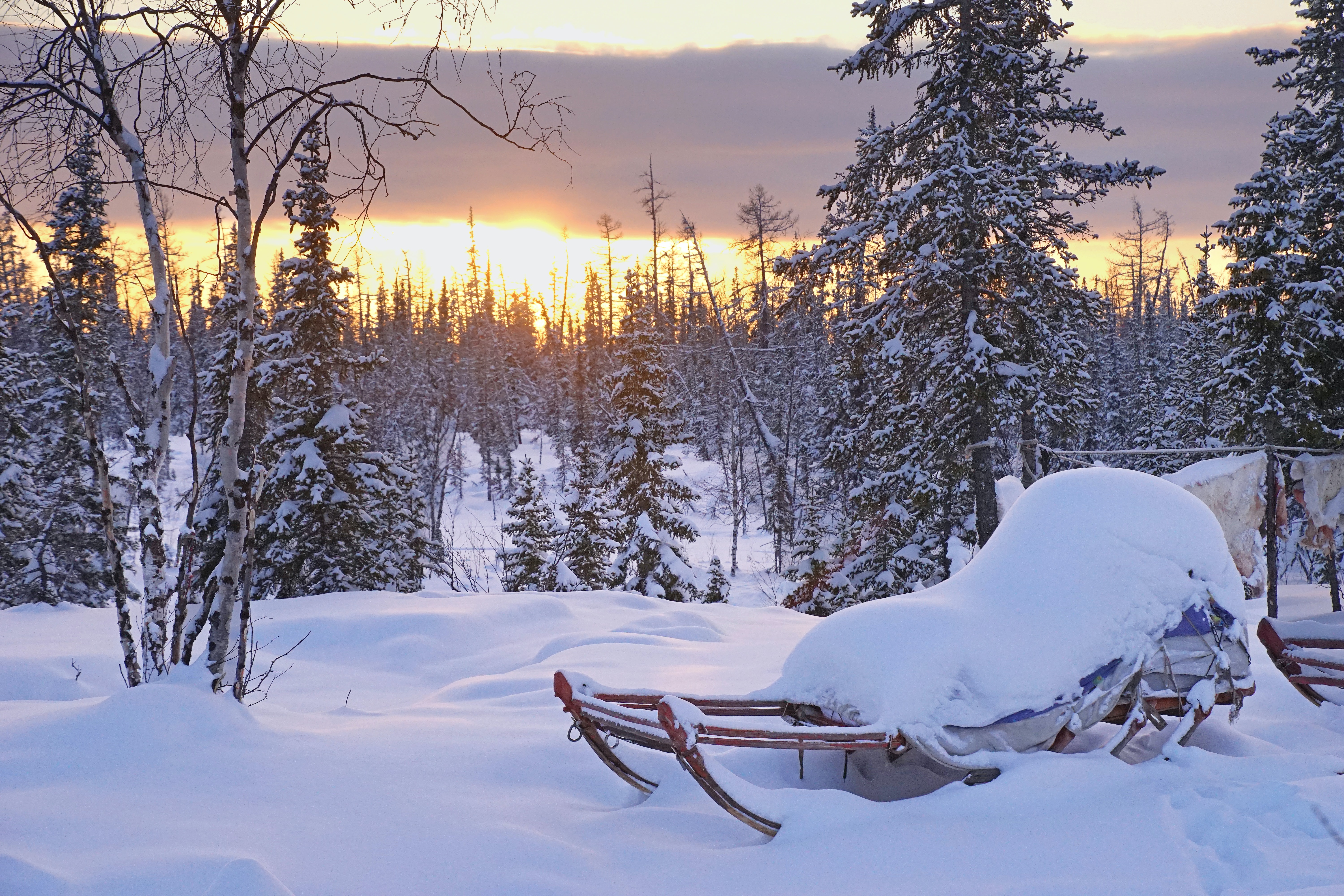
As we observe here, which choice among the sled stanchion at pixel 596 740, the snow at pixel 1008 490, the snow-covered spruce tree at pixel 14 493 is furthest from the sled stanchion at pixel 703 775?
the snow-covered spruce tree at pixel 14 493

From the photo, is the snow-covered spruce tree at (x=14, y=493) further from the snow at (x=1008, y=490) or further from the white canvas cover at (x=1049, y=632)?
the white canvas cover at (x=1049, y=632)

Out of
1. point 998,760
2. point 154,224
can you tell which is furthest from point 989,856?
point 154,224

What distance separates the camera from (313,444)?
18078 millimetres

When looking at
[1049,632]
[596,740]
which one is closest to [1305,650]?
[1049,632]

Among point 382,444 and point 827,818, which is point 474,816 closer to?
point 827,818

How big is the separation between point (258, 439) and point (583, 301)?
5168 cm

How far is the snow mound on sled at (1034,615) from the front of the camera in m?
4.11

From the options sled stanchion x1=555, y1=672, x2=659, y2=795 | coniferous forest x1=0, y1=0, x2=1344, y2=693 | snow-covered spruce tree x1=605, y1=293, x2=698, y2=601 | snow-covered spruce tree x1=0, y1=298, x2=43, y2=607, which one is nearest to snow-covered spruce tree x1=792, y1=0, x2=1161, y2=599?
coniferous forest x1=0, y1=0, x2=1344, y2=693

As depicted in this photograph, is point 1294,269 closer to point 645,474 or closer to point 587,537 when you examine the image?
point 645,474

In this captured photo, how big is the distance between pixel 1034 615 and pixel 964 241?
416 inches

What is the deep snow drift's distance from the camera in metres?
3.25

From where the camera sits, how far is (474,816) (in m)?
3.95

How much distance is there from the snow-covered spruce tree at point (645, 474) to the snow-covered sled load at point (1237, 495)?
41.6 feet

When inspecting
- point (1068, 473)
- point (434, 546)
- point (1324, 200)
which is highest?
point (1324, 200)
